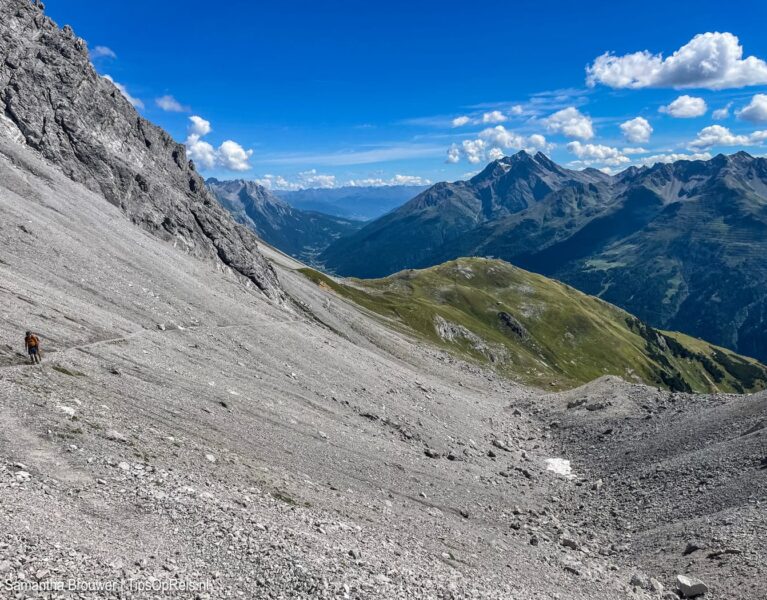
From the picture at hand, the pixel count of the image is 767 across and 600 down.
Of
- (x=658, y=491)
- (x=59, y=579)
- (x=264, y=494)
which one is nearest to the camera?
(x=59, y=579)

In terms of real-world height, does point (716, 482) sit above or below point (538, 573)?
above

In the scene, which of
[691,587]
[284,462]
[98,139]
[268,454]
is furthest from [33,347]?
A: [98,139]

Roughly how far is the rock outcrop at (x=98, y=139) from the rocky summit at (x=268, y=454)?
2.58 feet

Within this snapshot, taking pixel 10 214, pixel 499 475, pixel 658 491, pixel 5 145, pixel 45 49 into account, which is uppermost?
pixel 45 49

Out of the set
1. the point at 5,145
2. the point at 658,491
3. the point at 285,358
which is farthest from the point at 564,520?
the point at 5,145

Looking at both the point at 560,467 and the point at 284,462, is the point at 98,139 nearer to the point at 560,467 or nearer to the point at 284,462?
the point at 284,462

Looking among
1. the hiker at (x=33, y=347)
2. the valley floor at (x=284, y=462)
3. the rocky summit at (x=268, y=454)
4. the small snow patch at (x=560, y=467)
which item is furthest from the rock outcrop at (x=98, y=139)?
the small snow patch at (x=560, y=467)

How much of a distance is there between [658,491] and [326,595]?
33229 mm

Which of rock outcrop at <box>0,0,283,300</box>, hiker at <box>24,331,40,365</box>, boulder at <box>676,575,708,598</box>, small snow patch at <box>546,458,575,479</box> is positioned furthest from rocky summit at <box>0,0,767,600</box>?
hiker at <box>24,331,40,365</box>

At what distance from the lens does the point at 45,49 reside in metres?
96.6

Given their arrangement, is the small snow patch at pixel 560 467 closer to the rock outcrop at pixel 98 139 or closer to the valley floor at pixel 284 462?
the valley floor at pixel 284 462

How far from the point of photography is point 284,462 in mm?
32938

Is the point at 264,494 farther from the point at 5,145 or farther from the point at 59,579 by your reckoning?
→ the point at 5,145

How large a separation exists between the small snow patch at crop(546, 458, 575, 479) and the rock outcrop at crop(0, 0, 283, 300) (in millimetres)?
59872
